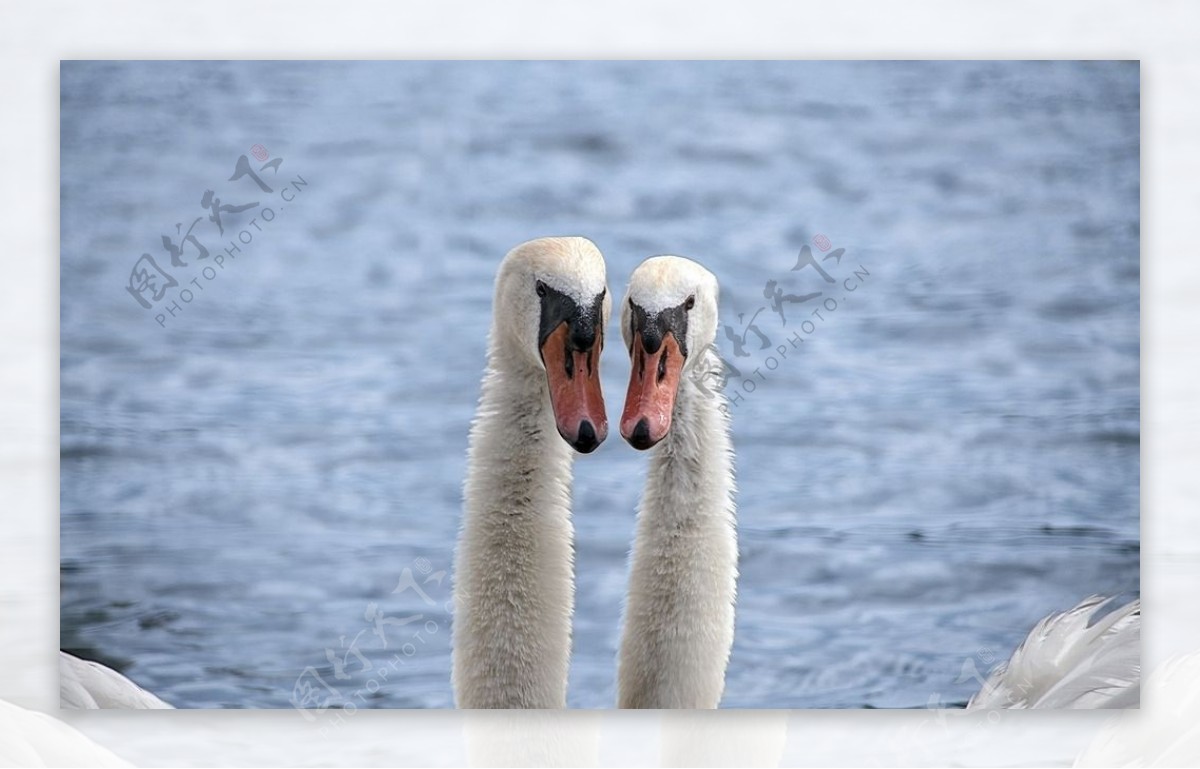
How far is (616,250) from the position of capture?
9.17 feet

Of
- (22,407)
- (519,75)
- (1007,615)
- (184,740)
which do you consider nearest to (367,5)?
(519,75)

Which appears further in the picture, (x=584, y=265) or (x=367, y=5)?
(x=367, y=5)

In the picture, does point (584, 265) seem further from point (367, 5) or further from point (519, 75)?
point (367, 5)

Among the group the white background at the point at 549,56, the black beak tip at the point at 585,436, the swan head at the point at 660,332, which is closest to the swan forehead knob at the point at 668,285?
the swan head at the point at 660,332

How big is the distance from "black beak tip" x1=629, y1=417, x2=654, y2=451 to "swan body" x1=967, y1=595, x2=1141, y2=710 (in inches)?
33.4

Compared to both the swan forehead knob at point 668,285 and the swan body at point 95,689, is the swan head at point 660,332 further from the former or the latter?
the swan body at point 95,689

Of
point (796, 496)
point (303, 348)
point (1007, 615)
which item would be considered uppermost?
point (303, 348)

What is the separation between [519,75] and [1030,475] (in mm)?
1238

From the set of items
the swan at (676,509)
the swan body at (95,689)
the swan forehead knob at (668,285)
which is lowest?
the swan body at (95,689)

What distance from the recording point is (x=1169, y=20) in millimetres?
2873

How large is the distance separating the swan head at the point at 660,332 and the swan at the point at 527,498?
56 millimetres

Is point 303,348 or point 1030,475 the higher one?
point 303,348

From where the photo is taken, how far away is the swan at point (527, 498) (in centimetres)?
259

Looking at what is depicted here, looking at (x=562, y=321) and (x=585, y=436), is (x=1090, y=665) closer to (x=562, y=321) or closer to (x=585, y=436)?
(x=585, y=436)
